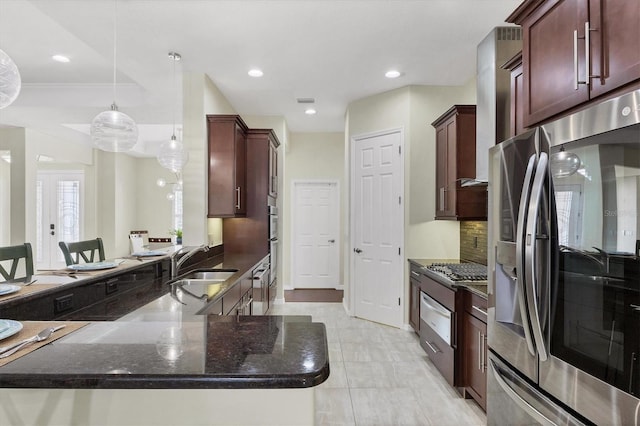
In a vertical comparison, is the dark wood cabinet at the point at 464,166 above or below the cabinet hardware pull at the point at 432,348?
→ above

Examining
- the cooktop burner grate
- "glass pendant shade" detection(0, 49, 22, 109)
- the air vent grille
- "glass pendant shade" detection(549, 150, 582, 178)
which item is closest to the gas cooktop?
the cooktop burner grate

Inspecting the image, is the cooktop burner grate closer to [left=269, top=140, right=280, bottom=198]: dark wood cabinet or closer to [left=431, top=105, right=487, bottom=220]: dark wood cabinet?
[left=431, top=105, right=487, bottom=220]: dark wood cabinet

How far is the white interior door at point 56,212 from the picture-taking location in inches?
318

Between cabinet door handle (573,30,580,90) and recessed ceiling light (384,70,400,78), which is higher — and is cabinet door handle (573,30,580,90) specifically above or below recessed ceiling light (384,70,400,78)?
below

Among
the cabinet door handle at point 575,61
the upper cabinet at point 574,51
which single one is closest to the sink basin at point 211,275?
the upper cabinet at point 574,51

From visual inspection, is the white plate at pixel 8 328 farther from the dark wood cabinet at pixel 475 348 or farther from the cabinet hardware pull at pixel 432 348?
the cabinet hardware pull at pixel 432 348

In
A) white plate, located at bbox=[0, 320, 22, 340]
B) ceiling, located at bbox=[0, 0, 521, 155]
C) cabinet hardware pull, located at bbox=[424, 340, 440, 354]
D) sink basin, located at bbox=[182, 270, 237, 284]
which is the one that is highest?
ceiling, located at bbox=[0, 0, 521, 155]

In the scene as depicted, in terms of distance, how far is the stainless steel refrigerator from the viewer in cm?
104

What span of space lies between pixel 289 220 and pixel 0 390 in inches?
217

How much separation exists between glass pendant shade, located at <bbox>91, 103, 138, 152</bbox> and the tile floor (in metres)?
2.44

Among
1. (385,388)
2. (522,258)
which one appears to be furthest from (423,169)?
(522,258)

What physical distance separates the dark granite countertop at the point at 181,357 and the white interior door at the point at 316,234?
5.37 meters

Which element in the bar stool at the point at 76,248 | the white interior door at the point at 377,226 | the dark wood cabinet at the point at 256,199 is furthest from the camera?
the dark wood cabinet at the point at 256,199

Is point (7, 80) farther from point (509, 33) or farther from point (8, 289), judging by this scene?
point (509, 33)
